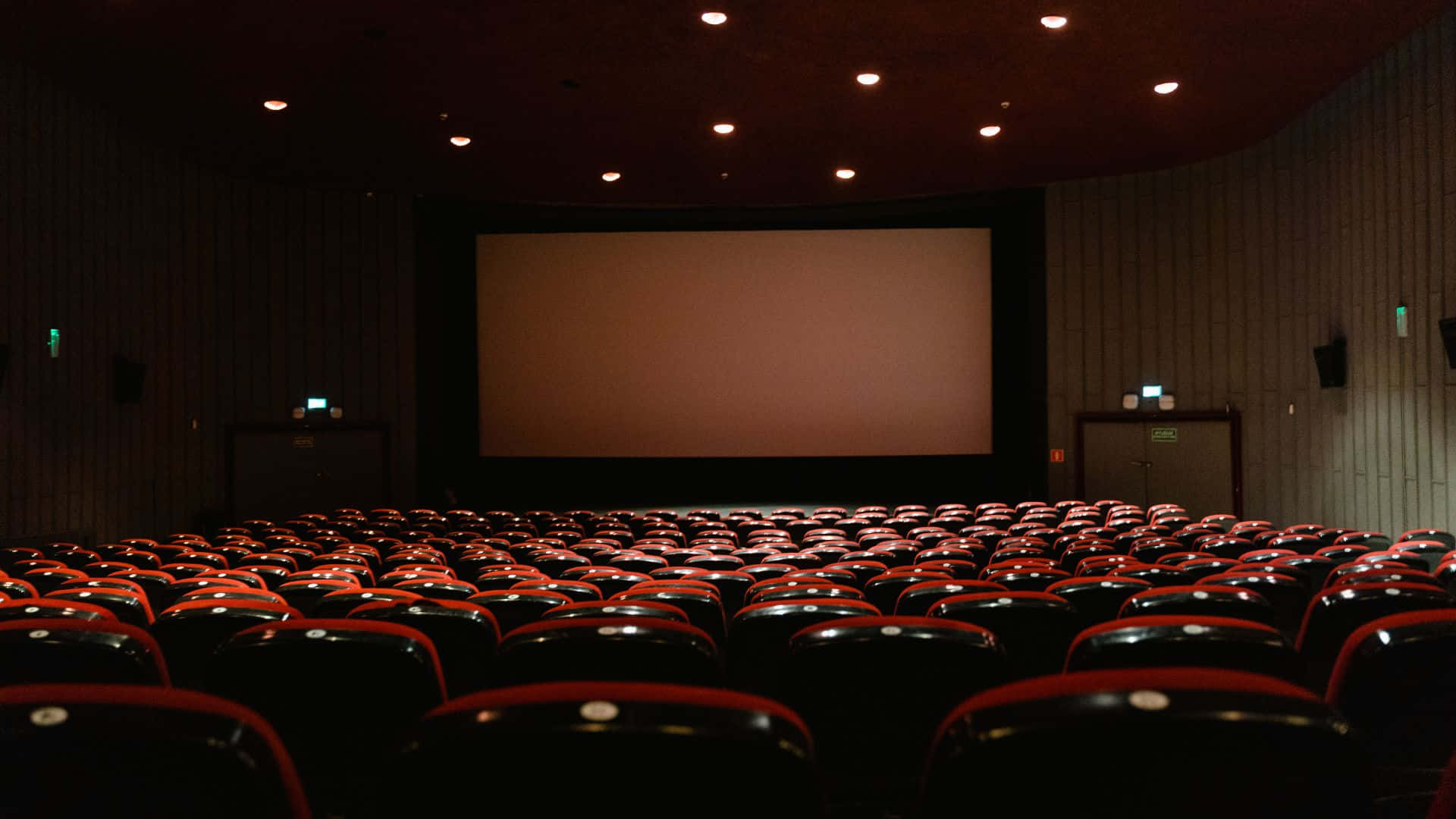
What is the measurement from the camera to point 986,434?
17.4m

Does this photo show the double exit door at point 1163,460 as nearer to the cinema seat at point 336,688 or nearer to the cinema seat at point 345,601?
the cinema seat at point 345,601

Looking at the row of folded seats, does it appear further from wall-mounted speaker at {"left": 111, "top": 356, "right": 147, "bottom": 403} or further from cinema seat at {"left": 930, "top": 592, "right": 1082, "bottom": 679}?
wall-mounted speaker at {"left": 111, "top": 356, "right": 147, "bottom": 403}

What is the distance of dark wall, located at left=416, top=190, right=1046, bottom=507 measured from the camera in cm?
1659

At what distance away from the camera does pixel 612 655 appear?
6.51 ft

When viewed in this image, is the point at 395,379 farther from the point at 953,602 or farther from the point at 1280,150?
the point at 953,602

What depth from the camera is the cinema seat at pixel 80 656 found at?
1.96 m

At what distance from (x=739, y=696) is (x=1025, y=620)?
185cm

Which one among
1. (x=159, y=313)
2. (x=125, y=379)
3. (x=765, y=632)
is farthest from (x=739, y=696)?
(x=159, y=313)

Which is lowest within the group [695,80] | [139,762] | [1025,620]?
[1025,620]

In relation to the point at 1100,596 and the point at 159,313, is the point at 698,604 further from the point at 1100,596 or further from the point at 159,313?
the point at 159,313

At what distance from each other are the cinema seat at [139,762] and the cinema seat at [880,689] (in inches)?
44.9

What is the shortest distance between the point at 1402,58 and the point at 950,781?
12.4 m

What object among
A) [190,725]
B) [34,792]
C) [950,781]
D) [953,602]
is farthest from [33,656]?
[953,602]

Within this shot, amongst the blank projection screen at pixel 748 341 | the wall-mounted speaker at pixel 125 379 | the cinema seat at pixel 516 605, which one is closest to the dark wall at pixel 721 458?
the blank projection screen at pixel 748 341
